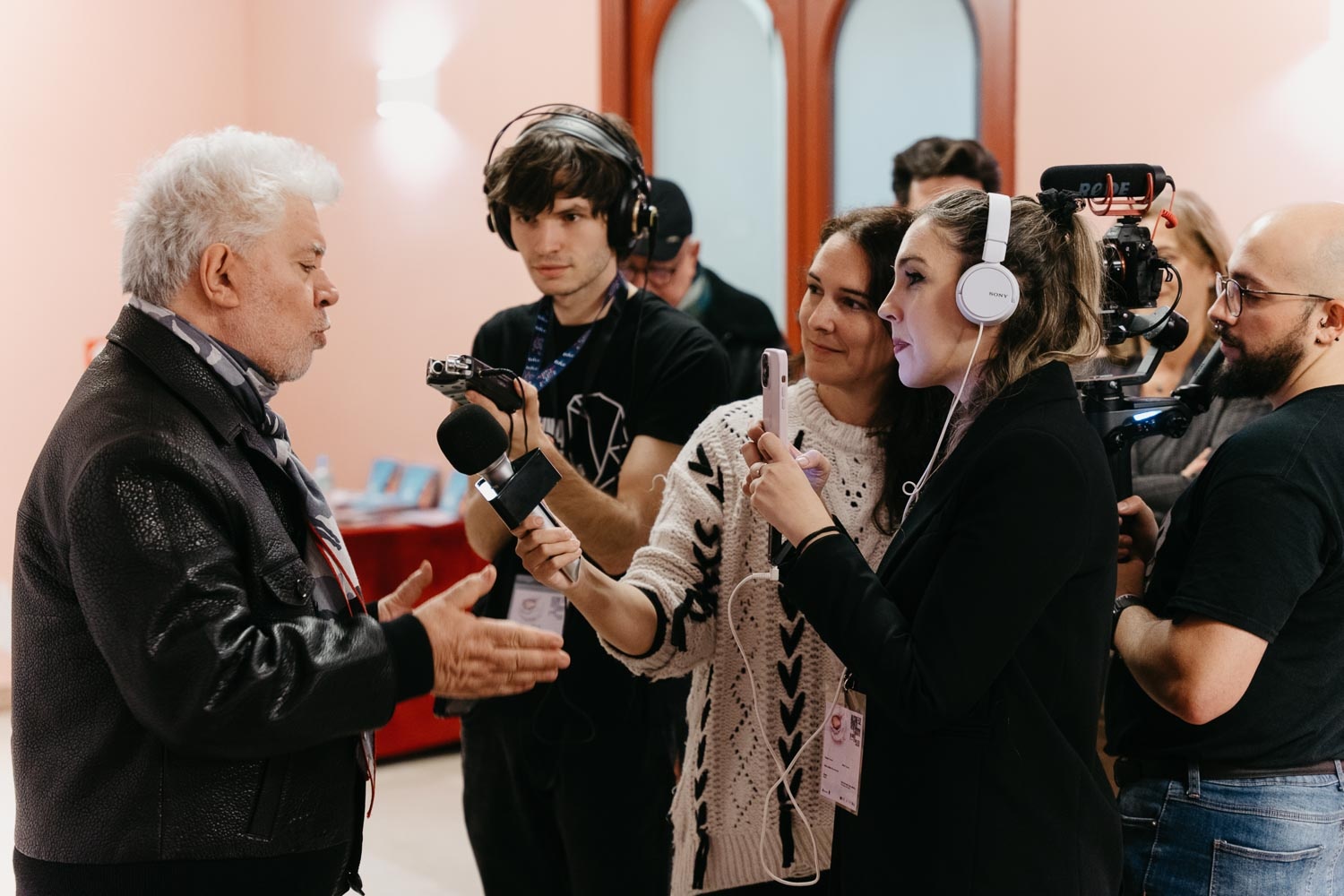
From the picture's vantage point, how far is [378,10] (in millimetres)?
5816

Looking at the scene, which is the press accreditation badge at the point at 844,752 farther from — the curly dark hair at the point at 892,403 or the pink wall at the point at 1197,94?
the pink wall at the point at 1197,94

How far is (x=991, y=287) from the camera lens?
1440mm

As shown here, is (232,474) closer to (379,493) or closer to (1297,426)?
(1297,426)

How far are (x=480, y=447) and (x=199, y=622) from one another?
398mm

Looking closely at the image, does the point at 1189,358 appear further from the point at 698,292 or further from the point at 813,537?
the point at 813,537

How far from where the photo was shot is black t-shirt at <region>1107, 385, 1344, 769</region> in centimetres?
155

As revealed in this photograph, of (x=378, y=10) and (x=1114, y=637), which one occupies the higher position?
(x=378, y=10)

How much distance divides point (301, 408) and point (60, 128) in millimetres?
1709

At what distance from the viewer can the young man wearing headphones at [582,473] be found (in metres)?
2.06

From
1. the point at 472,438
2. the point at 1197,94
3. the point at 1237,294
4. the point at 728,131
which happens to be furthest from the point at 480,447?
the point at 728,131

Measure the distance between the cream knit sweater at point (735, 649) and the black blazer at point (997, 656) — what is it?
27 cm

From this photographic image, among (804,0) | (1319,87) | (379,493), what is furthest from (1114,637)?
(379,493)

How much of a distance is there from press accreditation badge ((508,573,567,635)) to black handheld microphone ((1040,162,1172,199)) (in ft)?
3.41

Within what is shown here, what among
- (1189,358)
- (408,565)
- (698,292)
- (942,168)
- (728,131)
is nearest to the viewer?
(1189,358)
